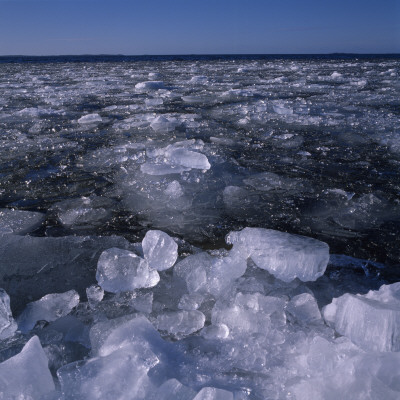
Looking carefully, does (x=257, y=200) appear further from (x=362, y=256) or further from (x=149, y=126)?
(x=149, y=126)

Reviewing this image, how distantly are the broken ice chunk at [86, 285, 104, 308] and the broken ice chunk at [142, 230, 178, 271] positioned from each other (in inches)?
8.2

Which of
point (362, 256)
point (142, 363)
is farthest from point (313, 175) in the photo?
point (142, 363)

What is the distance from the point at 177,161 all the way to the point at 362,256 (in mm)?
1345

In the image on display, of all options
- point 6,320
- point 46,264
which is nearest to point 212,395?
point 6,320

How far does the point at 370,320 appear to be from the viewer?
808 millimetres

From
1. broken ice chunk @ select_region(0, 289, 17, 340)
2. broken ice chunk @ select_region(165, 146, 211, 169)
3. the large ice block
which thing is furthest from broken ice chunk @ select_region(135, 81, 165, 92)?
broken ice chunk @ select_region(0, 289, 17, 340)

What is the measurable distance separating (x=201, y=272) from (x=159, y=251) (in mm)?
196

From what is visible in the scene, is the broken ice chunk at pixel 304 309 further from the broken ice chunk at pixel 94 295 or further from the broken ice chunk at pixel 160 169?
the broken ice chunk at pixel 160 169

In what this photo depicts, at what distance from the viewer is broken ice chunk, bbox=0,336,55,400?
67 centimetres

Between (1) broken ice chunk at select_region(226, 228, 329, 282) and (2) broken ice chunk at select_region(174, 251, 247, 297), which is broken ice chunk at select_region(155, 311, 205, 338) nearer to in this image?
(2) broken ice chunk at select_region(174, 251, 247, 297)

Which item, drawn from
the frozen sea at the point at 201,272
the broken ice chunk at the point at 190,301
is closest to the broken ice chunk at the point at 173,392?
the frozen sea at the point at 201,272

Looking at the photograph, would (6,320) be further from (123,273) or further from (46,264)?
(123,273)

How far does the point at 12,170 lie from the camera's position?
211 centimetres

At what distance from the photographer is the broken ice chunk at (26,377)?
0.67 meters
